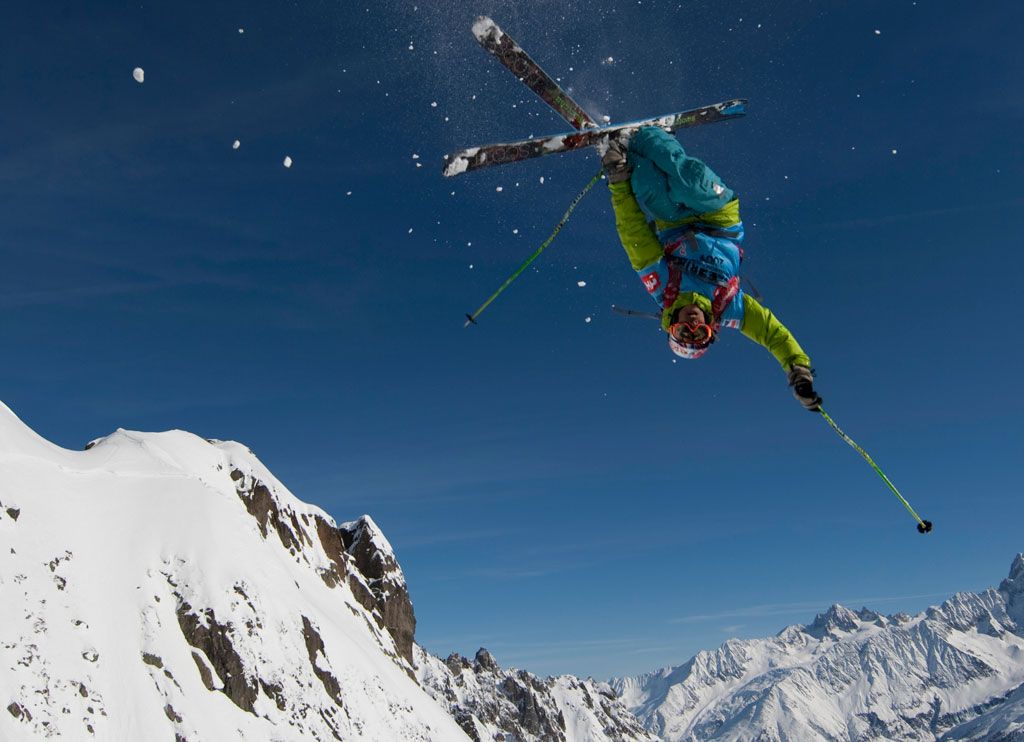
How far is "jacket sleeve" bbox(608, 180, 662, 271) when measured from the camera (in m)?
8.17

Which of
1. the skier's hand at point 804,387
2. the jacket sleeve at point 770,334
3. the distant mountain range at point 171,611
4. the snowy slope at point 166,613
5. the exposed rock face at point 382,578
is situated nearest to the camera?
the skier's hand at point 804,387

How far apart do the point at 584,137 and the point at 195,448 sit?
74.4 metres

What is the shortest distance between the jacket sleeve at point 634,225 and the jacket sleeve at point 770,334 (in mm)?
1220

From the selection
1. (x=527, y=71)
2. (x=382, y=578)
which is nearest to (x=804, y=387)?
(x=527, y=71)

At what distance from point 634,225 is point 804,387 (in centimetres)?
251

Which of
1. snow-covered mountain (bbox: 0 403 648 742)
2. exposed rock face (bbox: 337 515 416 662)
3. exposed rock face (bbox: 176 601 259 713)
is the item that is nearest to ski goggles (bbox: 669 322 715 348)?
snow-covered mountain (bbox: 0 403 648 742)

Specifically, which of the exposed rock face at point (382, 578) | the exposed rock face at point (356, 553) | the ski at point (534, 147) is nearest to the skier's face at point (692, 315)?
the ski at point (534, 147)

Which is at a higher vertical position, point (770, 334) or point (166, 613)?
point (166, 613)

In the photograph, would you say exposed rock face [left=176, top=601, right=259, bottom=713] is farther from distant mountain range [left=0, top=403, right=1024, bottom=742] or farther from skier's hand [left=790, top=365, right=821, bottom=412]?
skier's hand [left=790, top=365, right=821, bottom=412]

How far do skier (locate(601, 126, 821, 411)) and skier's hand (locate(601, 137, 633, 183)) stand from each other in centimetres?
1

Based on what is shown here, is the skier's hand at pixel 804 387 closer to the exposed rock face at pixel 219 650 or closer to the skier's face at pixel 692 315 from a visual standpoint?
the skier's face at pixel 692 315

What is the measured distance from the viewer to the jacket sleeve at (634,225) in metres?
8.17

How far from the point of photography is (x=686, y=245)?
7820mm

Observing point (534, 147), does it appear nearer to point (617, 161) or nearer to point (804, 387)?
point (617, 161)
